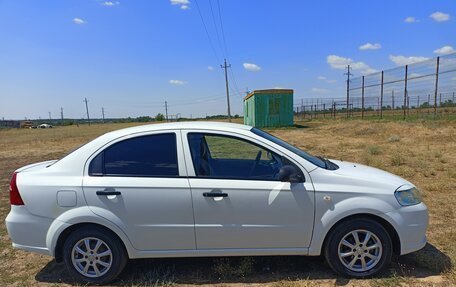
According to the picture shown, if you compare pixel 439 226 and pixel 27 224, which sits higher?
pixel 27 224

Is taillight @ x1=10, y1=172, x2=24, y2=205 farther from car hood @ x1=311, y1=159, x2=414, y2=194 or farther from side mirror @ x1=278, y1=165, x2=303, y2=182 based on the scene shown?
car hood @ x1=311, y1=159, x2=414, y2=194

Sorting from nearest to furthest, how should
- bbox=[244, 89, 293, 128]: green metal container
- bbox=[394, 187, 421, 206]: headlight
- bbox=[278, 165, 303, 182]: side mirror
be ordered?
bbox=[278, 165, 303, 182]: side mirror
bbox=[394, 187, 421, 206]: headlight
bbox=[244, 89, 293, 128]: green metal container

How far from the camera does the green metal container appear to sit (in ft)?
91.1

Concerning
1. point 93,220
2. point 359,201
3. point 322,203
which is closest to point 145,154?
point 93,220

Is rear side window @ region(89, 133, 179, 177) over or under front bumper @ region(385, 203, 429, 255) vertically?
over

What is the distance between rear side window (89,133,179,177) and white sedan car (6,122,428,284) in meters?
0.01

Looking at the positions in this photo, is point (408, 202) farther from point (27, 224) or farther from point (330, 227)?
point (27, 224)

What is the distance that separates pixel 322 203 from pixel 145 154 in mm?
1854

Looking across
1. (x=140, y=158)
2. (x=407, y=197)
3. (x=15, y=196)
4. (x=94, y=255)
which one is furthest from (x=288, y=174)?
(x=15, y=196)

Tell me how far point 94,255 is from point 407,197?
3.23m

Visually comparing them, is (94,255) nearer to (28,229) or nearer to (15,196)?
(28,229)

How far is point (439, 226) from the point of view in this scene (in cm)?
464

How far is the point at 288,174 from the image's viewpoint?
3236 millimetres

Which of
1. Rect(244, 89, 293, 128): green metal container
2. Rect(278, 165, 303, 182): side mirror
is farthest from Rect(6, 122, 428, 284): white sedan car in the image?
Rect(244, 89, 293, 128): green metal container
